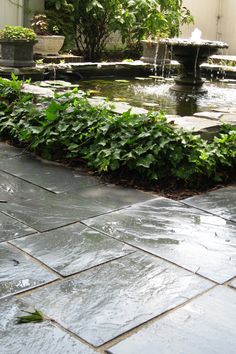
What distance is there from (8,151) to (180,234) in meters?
2.40

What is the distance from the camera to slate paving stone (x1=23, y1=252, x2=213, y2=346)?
2.39 meters

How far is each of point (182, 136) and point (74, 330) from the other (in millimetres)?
2550

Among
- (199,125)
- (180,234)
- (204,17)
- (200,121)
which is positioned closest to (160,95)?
(200,121)

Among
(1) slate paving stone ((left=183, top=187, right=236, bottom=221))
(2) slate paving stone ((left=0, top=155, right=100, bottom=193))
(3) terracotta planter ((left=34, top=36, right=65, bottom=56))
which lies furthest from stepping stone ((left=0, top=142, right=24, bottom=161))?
(3) terracotta planter ((left=34, top=36, right=65, bottom=56))

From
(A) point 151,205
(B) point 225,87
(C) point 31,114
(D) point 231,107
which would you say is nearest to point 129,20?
(B) point 225,87

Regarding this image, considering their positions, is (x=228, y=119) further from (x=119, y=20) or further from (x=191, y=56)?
(x=119, y=20)

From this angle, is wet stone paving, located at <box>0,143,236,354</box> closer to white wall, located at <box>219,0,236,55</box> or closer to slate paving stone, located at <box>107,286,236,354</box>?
slate paving stone, located at <box>107,286,236,354</box>

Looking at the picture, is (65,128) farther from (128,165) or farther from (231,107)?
(231,107)

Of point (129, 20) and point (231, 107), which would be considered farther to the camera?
point (129, 20)

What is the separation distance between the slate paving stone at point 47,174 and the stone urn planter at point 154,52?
656 cm

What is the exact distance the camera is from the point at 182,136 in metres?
4.58

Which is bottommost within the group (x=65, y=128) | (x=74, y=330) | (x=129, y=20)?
(x=74, y=330)

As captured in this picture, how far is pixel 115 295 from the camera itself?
2.63 meters

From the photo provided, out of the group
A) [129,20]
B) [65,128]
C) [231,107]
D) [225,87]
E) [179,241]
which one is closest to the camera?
[179,241]
